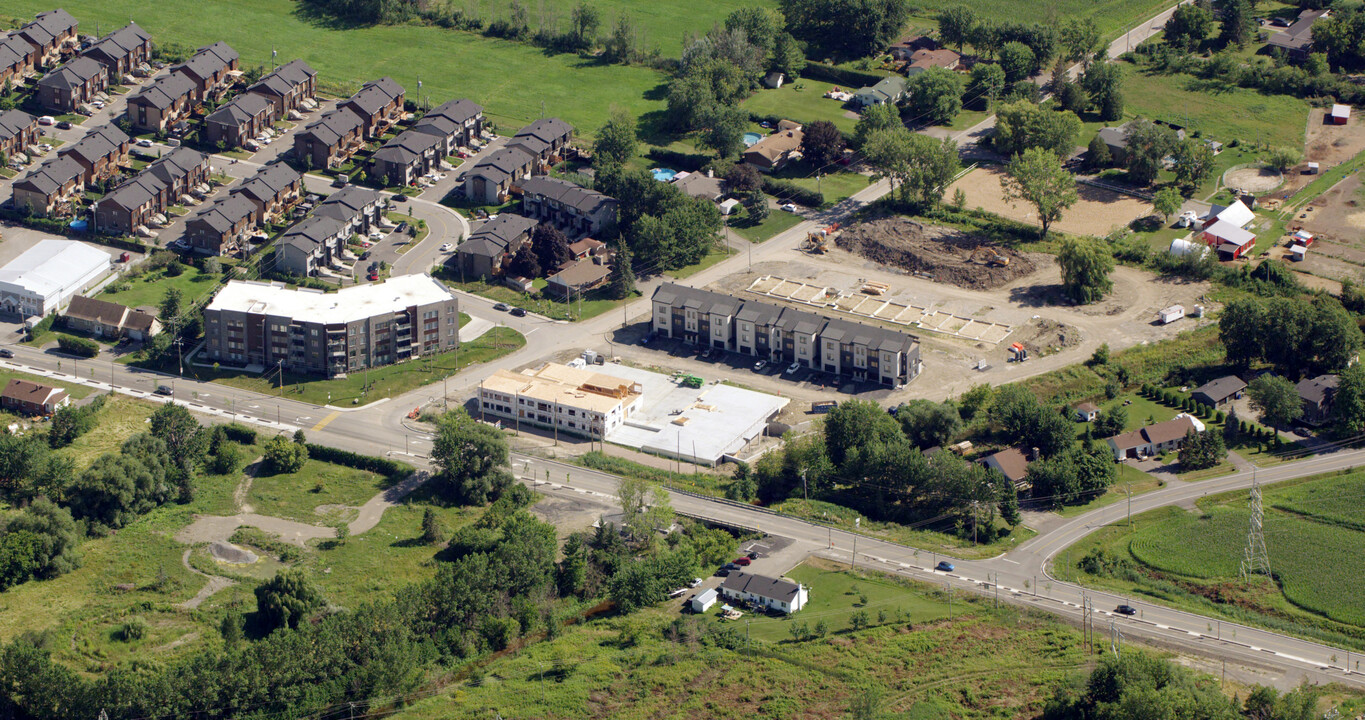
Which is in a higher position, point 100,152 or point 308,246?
point 100,152

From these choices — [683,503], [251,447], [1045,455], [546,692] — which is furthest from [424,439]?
[1045,455]

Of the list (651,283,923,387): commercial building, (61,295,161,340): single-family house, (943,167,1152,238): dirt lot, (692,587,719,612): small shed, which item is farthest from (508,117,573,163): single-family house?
(692,587,719,612): small shed

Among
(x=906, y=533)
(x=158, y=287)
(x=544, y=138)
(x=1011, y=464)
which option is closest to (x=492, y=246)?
(x=544, y=138)

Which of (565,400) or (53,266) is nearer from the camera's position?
(565,400)

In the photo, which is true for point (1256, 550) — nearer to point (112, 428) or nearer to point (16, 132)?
point (112, 428)

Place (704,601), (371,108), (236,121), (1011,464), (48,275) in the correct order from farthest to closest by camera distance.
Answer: (371,108), (236,121), (48,275), (1011,464), (704,601)

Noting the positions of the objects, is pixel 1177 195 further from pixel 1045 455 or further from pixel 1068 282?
pixel 1045 455

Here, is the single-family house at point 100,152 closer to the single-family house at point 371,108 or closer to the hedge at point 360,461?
the single-family house at point 371,108
